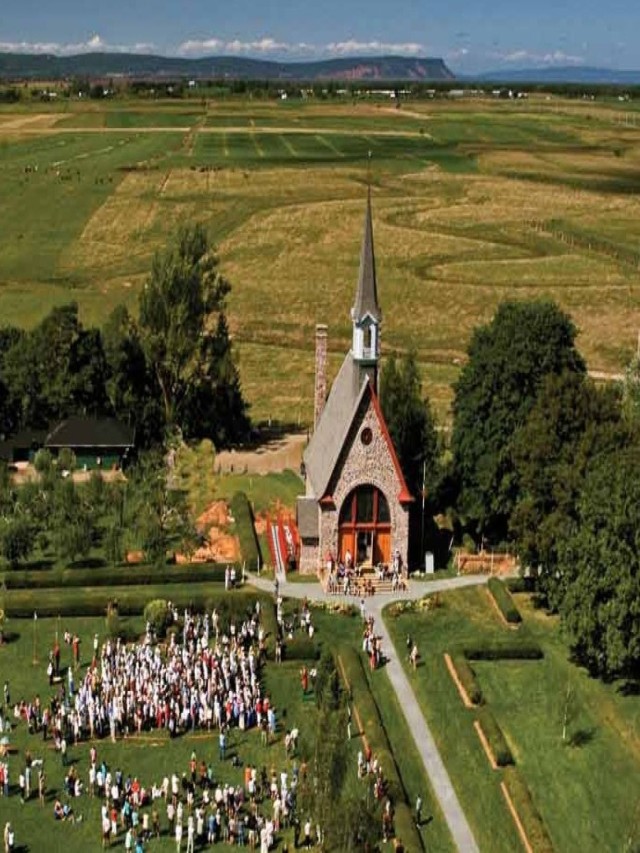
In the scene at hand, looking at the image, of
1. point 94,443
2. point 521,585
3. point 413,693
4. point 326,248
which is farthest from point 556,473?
point 326,248

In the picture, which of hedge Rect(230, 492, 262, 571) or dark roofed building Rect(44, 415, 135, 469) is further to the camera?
dark roofed building Rect(44, 415, 135, 469)

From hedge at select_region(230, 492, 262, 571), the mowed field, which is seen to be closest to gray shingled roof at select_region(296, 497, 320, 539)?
hedge at select_region(230, 492, 262, 571)

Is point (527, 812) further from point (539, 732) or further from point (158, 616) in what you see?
point (158, 616)

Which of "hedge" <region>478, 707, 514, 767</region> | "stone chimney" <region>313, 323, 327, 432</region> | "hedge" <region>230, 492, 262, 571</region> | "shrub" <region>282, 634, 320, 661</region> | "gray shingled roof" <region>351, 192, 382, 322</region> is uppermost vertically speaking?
"gray shingled roof" <region>351, 192, 382, 322</region>

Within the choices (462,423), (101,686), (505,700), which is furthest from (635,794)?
(462,423)

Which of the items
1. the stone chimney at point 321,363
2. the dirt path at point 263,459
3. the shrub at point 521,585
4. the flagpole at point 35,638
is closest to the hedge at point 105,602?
the flagpole at point 35,638

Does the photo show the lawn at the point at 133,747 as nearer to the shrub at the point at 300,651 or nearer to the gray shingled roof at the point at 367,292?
the shrub at the point at 300,651

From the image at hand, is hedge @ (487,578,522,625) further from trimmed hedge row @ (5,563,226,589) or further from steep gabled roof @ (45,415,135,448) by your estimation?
steep gabled roof @ (45,415,135,448)
